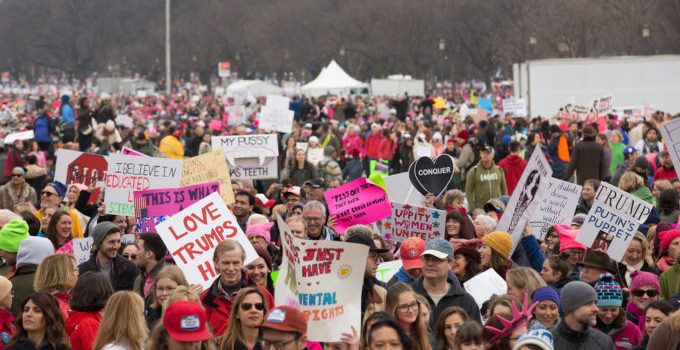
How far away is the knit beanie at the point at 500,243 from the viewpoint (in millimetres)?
10659

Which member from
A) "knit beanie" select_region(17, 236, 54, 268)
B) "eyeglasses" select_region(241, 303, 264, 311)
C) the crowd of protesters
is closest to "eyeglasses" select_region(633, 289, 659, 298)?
the crowd of protesters

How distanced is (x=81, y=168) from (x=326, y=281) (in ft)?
26.8

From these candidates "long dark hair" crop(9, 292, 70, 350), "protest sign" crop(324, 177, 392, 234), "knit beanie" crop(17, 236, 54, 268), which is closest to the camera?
"long dark hair" crop(9, 292, 70, 350)

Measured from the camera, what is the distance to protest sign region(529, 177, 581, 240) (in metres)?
13.2

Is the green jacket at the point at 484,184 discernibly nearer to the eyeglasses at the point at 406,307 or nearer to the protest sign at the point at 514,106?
the eyeglasses at the point at 406,307

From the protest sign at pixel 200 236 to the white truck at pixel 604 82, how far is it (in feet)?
84.1

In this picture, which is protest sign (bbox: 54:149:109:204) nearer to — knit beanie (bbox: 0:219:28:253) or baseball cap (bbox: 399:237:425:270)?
knit beanie (bbox: 0:219:28:253)

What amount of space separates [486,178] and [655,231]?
488 cm

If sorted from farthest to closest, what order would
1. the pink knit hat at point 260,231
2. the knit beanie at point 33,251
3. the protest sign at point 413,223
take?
the protest sign at point 413,223 < the pink knit hat at point 260,231 < the knit beanie at point 33,251

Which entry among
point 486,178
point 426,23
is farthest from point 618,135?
point 426,23

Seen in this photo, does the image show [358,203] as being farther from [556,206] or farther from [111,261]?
[111,261]

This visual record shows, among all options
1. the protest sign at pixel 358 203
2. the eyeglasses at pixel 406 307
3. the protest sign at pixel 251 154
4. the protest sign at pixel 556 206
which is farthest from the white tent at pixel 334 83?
the eyeglasses at pixel 406 307

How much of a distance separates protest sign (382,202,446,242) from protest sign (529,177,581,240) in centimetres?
123

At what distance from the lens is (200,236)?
10.3m
